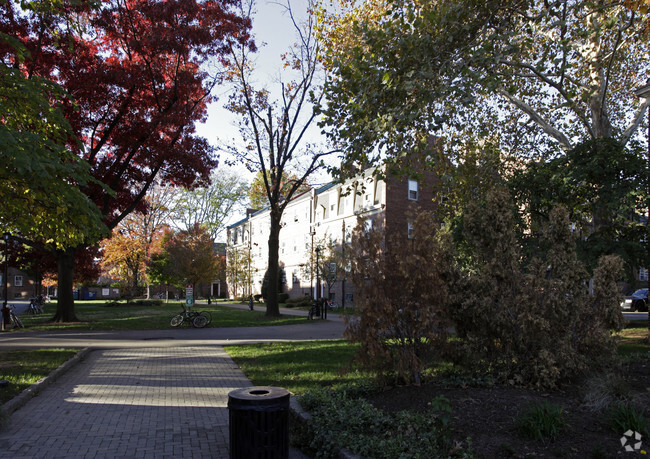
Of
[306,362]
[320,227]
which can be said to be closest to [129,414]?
[306,362]

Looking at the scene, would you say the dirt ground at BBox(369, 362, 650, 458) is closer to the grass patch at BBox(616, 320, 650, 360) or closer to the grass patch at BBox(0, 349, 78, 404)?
the grass patch at BBox(616, 320, 650, 360)

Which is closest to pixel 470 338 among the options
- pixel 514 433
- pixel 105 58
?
pixel 514 433

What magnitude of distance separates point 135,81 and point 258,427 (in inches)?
573

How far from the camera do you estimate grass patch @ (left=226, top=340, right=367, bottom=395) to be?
296 inches

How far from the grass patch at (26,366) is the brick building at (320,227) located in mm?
16144

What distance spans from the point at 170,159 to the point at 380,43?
11.5 m

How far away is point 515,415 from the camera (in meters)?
4.45

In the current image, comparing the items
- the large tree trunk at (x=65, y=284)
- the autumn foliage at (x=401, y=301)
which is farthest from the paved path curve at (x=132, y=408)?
the large tree trunk at (x=65, y=284)

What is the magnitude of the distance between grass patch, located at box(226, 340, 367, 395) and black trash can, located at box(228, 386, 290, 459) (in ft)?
5.90

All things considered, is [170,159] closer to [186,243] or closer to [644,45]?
[644,45]

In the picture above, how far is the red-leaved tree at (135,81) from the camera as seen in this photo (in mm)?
15164

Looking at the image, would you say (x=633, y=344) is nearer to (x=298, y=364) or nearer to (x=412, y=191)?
(x=298, y=364)

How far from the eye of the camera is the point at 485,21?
8.29 m

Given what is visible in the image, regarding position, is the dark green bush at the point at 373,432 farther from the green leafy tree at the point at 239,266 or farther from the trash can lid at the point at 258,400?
the green leafy tree at the point at 239,266
